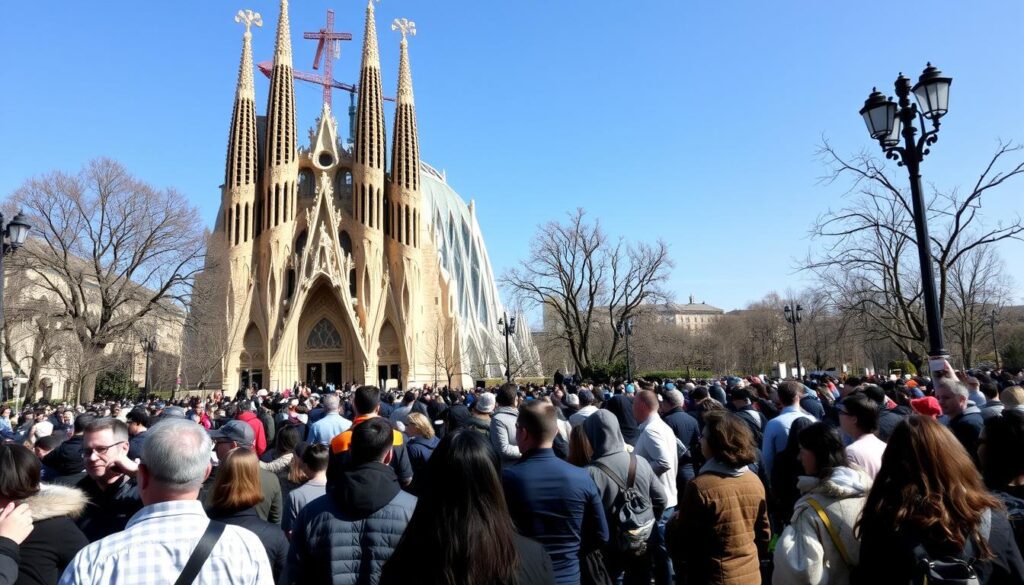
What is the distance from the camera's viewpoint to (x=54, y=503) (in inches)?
106

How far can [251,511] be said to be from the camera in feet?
10.7

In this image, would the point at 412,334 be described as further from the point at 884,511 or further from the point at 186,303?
the point at 884,511

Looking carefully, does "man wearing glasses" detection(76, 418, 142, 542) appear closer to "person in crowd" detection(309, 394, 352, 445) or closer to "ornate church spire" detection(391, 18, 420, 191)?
"person in crowd" detection(309, 394, 352, 445)

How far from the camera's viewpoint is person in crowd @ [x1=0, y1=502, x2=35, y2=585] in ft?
7.63

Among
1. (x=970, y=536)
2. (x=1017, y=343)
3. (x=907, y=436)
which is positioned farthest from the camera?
(x=1017, y=343)

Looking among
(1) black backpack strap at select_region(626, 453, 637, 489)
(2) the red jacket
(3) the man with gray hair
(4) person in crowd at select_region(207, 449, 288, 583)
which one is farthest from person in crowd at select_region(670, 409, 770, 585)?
(2) the red jacket

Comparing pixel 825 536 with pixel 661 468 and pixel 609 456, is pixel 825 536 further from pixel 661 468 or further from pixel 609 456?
pixel 661 468

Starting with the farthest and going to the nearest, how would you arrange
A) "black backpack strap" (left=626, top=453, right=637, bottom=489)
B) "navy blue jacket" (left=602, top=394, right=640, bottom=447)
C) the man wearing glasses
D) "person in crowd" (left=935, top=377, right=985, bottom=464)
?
"navy blue jacket" (left=602, top=394, right=640, bottom=447) < "person in crowd" (left=935, top=377, right=985, bottom=464) < "black backpack strap" (left=626, top=453, right=637, bottom=489) < the man wearing glasses

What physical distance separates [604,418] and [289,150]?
39394 millimetres

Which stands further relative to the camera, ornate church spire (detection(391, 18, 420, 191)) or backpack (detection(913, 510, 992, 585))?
ornate church spire (detection(391, 18, 420, 191))

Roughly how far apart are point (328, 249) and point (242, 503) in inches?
1454

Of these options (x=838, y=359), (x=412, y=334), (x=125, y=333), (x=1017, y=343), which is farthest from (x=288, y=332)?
(x=1017, y=343)

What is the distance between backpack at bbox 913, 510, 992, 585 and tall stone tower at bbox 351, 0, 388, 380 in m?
38.2

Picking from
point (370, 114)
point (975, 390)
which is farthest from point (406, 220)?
point (975, 390)
